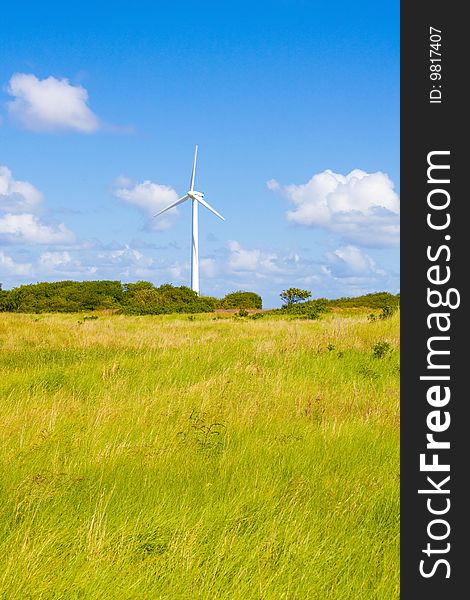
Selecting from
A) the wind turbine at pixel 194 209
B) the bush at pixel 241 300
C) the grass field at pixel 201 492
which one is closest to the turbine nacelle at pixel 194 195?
the wind turbine at pixel 194 209

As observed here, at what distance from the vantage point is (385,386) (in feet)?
35.2

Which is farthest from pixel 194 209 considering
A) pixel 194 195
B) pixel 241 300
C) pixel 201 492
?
pixel 201 492

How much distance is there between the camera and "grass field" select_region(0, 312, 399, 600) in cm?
384

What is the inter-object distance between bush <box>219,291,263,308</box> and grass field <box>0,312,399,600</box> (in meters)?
50.1

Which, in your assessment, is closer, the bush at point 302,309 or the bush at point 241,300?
the bush at point 302,309

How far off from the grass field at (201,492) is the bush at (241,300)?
50085mm

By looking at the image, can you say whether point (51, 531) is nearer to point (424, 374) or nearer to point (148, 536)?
point (148, 536)

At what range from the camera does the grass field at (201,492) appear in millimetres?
3840

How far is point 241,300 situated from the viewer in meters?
61.8

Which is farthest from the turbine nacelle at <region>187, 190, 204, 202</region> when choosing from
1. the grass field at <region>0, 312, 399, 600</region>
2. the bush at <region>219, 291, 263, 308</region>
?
the grass field at <region>0, 312, 399, 600</region>

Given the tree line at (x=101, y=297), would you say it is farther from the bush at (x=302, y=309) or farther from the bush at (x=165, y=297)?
the bush at (x=302, y=309)

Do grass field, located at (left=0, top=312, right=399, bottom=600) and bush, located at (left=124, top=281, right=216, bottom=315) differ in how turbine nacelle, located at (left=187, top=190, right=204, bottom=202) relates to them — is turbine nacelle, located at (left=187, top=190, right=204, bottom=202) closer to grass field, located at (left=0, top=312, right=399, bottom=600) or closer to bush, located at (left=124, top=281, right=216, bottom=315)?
bush, located at (left=124, top=281, right=216, bottom=315)

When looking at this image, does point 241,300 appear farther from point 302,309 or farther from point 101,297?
point 302,309

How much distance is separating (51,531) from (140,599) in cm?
111
